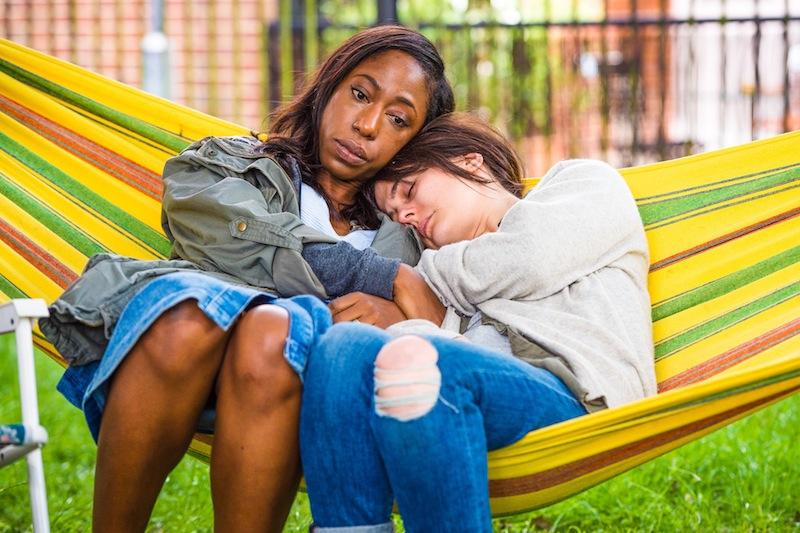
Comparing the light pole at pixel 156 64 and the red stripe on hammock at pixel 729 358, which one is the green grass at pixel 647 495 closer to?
the red stripe on hammock at pixel 729 358

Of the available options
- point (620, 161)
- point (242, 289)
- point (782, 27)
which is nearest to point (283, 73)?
point (620, 161)

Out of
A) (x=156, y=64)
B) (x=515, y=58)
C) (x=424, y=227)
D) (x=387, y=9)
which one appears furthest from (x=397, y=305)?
(x=515, y=58)

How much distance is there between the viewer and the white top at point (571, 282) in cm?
202

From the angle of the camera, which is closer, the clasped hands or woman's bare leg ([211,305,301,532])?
woman's bare leg ([211,305,301,532])

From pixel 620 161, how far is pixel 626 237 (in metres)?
4.41

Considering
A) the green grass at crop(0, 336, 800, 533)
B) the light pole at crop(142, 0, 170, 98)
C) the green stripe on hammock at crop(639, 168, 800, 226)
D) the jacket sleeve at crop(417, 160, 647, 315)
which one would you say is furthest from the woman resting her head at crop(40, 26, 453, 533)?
the light pole at crop(142, 0, 170, 98)

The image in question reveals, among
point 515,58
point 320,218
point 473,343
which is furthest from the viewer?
point 515,58

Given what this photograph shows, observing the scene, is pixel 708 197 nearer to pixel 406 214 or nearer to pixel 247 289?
pixel 406 214

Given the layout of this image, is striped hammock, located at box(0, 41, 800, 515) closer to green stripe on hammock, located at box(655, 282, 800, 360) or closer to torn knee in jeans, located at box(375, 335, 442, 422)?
green stripe on hammock, located at box(655, 282, 800, 360)

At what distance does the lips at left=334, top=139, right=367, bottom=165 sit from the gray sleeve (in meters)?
0.25

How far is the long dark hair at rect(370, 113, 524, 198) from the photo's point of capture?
2408 mm

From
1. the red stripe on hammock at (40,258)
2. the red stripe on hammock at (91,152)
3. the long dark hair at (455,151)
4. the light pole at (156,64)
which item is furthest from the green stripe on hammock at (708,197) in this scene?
the light pole at (156,64)

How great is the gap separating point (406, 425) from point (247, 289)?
40 cm

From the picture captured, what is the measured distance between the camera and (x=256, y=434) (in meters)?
1.74
